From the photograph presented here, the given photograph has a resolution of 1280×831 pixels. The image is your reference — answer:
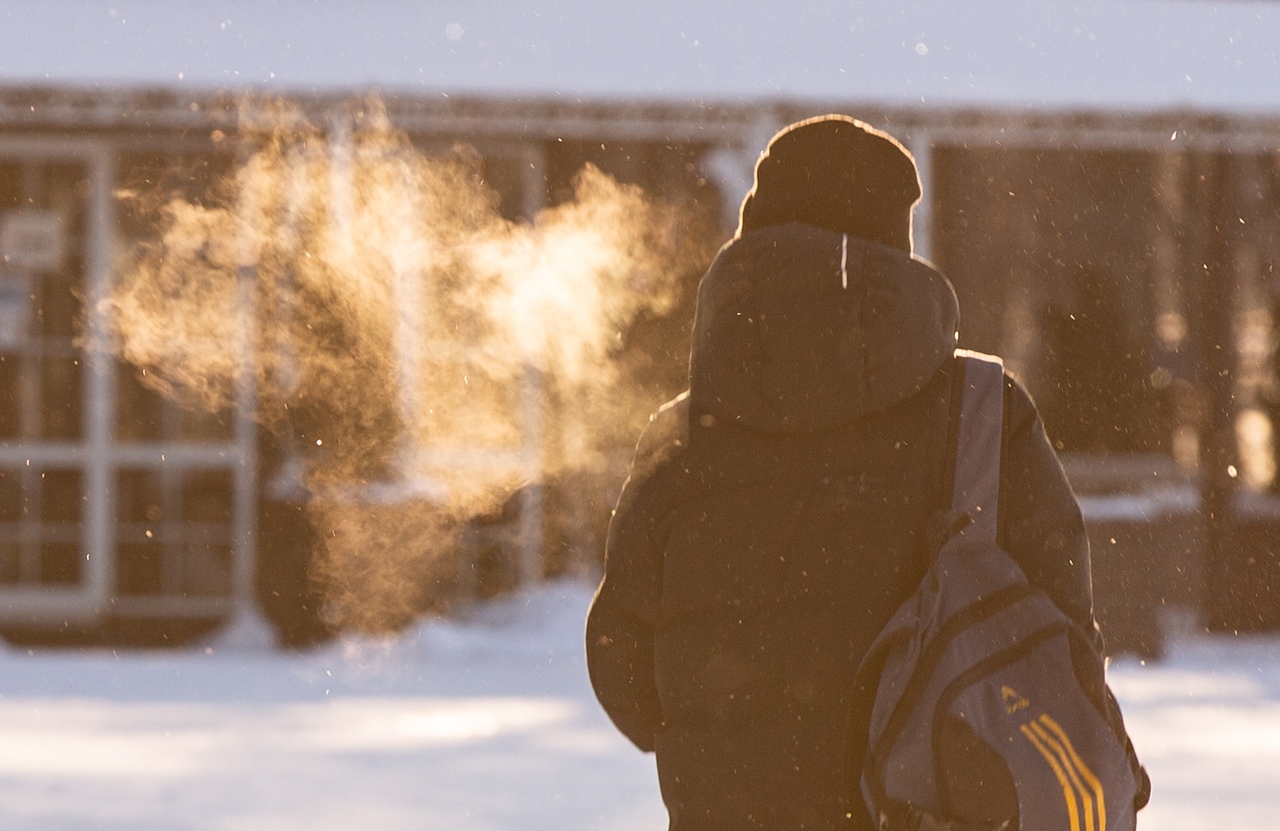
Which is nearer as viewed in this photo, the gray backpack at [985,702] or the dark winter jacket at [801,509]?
the gray backpack at [985,702]

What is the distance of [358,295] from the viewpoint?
979cm

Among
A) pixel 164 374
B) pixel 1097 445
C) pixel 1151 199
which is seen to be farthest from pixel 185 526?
pixel 1151 199

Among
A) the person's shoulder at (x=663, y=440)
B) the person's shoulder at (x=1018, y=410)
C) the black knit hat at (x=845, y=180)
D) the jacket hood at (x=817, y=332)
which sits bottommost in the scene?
the person's shoulder at (x=663, y=440)

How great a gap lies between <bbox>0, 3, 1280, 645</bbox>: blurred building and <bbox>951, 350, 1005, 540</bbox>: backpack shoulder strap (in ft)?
23.6

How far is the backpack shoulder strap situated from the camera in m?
2.05

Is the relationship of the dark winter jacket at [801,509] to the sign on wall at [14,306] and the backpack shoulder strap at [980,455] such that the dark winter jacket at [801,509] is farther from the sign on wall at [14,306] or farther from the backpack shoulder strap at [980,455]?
the sign on wall at [14,306]

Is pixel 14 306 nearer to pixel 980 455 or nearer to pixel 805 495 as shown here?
pixel 805 495

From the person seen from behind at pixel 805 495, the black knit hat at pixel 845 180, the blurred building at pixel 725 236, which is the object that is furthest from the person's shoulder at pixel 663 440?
the blurred building at pixel 725 236

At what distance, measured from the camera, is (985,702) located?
6.44 feet

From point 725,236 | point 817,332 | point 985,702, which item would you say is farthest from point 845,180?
point 725,236

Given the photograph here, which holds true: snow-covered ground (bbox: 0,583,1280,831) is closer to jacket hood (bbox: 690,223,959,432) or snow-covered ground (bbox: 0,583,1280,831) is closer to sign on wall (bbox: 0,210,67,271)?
sign on wall (bbox: 0,210,67,271)

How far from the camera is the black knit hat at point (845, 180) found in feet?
7.20

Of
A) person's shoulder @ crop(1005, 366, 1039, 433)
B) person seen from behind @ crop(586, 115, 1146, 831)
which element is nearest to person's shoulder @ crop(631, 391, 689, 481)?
person seen from behind @ crop(586, 115, 1146, 831)

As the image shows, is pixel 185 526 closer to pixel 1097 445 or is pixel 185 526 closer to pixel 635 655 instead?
pixel 1097 445
